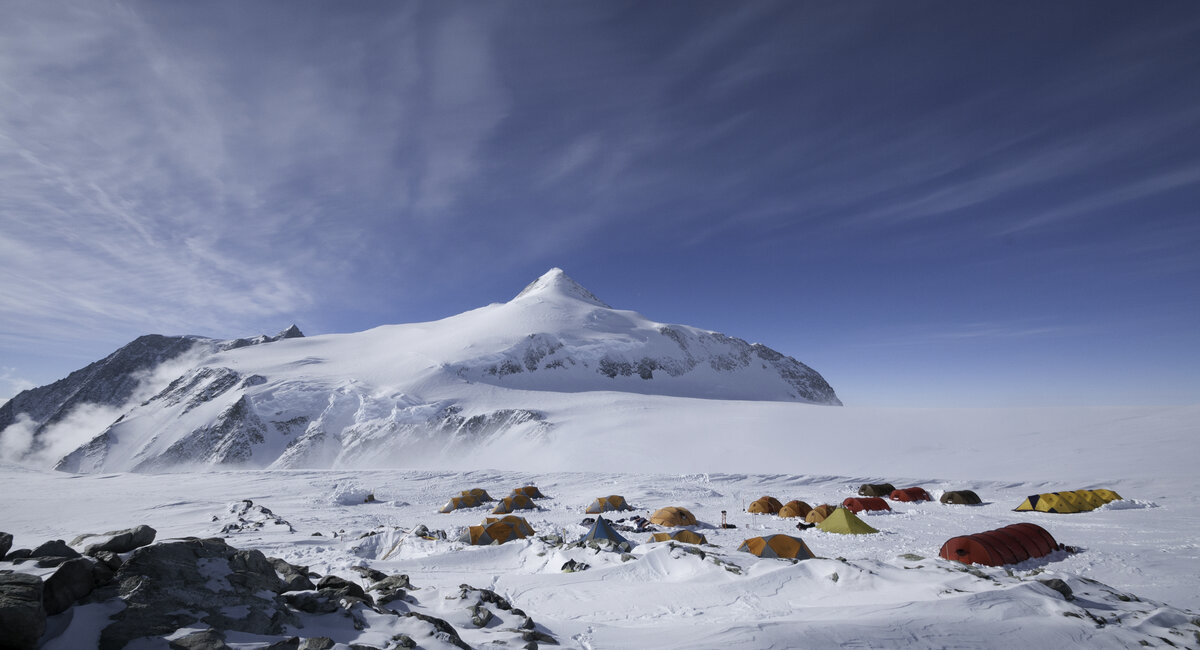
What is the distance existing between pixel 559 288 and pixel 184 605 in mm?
130305

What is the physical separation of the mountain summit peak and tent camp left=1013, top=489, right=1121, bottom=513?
11221 centimetres

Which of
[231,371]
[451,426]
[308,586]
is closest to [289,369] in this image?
[231,371]

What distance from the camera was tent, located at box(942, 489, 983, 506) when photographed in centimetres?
2456

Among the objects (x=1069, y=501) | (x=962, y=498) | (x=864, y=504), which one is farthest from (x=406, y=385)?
(x=1069, y=501)

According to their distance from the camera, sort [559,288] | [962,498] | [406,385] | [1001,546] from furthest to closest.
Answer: [559,288] < [406,385] < [962,498] < [1001,546]

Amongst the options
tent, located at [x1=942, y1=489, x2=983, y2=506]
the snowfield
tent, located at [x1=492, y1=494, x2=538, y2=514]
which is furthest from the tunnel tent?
tent, located at [x1=492, y1=494, x2=538, y2=514]

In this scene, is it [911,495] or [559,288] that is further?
[559,288]

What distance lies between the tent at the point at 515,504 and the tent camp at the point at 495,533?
7.73 metres

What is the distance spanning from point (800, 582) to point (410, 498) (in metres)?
26.6

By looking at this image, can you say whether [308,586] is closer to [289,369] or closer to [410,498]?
[410,498]

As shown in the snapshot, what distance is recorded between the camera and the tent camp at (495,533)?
56.9ft

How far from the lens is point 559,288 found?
135750 millimetres

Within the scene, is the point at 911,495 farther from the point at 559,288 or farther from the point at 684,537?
the point at 559,288

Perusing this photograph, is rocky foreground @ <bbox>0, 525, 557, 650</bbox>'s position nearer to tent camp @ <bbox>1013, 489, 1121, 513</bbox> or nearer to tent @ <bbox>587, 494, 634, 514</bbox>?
tent @ <bbox>587, 494, 634, 514</bbox>
